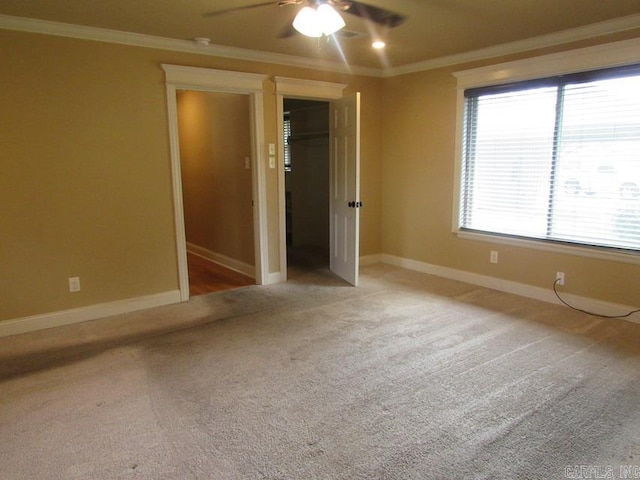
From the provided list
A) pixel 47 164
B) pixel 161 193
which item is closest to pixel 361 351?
pixel 161 193

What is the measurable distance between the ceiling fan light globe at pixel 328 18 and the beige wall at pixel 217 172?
2108 millimetres

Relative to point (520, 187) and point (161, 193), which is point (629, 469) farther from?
point (161, 193)

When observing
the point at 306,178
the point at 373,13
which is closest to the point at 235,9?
the point at 373,13

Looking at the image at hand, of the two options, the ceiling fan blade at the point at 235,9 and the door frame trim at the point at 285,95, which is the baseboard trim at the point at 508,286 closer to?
the door frame trim at the point at 285,95

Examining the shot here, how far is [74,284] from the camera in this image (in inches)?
143

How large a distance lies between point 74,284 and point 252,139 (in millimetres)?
2174

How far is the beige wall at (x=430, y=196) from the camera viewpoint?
162 inches

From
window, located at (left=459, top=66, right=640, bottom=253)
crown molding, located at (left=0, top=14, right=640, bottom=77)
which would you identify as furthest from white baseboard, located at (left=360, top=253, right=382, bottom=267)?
crown molding, located at (left=0, top=14, right=640, bottom=77)

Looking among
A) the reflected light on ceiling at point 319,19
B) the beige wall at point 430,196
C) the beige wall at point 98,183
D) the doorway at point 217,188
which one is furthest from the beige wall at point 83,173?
the beige wall at point 430,196

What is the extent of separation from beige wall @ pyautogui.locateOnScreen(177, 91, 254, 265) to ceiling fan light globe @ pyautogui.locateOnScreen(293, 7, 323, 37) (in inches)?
79.3

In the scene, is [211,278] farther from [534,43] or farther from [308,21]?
[534,43]

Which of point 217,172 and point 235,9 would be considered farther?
point 217,172

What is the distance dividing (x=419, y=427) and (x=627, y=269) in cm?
255

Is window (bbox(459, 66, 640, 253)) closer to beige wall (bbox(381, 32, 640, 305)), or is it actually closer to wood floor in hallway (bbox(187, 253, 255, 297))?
beige wall (bbox(381, 32, 640, 305))
